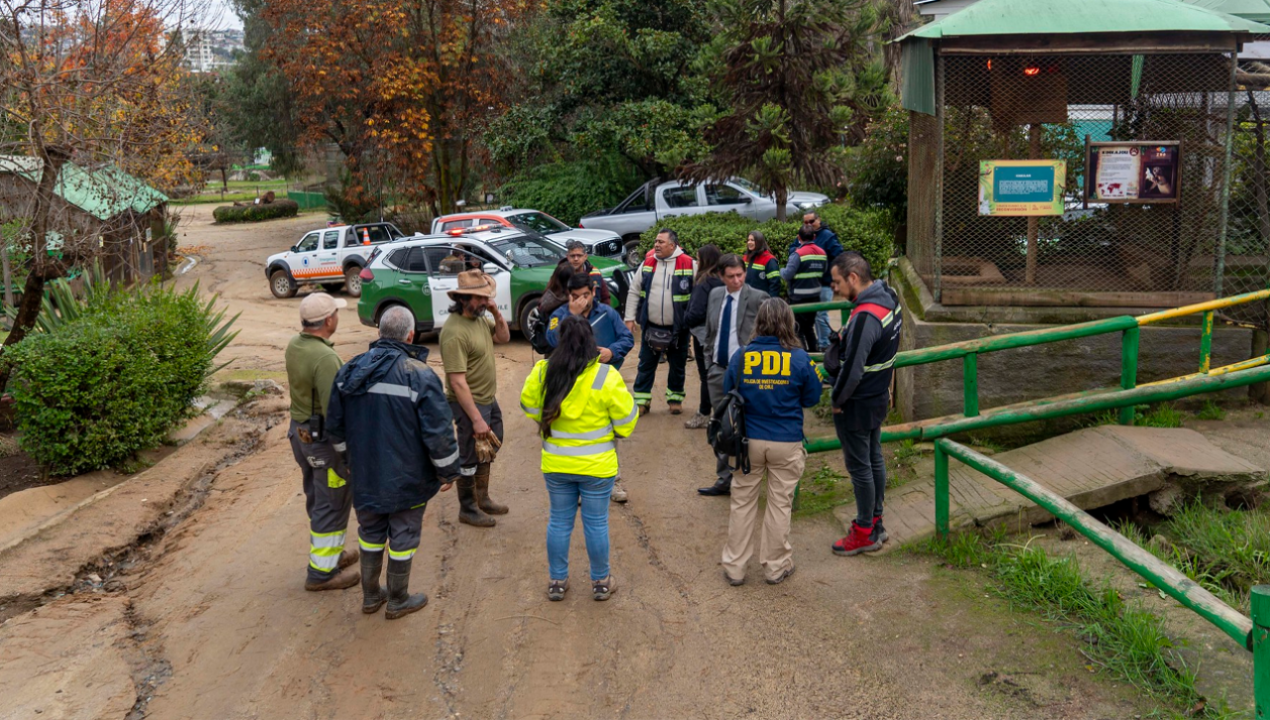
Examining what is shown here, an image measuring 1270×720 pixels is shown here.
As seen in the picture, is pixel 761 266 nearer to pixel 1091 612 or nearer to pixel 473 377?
pixel 473 377

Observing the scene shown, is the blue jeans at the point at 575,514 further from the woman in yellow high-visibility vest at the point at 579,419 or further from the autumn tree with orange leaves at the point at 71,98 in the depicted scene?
the autumn tree with orange leaves at the point at 71,98

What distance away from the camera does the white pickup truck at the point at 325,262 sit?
22.4 meters

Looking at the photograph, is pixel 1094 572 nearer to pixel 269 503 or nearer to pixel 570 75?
pixel 269 503

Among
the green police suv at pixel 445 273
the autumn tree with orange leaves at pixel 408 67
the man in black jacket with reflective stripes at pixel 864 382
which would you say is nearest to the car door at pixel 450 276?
the green police suv at pixel 445 273

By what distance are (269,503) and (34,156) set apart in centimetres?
426

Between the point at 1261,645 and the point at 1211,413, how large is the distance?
4724 millimetres

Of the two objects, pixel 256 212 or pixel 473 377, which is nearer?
pixel 473 377

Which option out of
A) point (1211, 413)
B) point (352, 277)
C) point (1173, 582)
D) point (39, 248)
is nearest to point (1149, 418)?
point (1211, 413)

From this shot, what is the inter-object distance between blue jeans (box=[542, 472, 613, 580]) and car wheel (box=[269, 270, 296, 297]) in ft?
61.5

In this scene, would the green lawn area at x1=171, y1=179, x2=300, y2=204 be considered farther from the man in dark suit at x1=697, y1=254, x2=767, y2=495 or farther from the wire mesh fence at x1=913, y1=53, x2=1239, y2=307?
the wire mesh fence at x1=913, y1=53, x2=1239, y2=307

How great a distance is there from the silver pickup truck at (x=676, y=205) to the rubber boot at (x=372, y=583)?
12539 mm

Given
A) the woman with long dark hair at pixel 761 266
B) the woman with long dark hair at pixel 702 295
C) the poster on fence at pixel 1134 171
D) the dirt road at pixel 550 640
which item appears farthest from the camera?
the woman with long dark hair at pixel 761 266

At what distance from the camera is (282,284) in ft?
75.7

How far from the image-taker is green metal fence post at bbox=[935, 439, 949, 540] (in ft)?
19.3
